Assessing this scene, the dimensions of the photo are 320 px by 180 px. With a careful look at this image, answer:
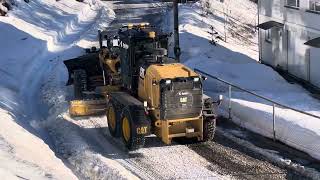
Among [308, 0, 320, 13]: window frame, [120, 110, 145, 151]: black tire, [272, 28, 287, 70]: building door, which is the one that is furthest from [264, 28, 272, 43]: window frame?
[120, 110, 145, 151]: black tire

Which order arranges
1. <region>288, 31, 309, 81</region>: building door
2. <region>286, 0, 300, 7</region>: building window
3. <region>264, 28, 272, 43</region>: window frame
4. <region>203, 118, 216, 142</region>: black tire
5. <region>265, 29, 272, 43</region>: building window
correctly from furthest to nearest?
<region>265, 29, 272, 43</region>: building window, <region>264, 28, 272, 43</region>: window frame, <region>286, 0, 300, 7</region>: building window, <region>288, 31, 309, 81</region>: building door, <region>203, 118, 216, 142</region>: black tire

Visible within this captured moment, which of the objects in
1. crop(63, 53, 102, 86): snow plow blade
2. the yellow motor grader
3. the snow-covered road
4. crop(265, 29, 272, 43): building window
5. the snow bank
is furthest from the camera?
crop(265, 29, 272, 43): building window

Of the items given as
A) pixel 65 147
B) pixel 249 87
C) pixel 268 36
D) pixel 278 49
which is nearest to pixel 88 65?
pixel 65 147

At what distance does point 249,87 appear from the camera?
2261 centimetres

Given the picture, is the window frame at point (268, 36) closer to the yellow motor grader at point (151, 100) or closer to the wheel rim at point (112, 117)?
the yellow motor grader at point (151, 100)

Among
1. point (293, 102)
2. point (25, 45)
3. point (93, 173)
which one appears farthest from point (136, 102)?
point (25, 45)

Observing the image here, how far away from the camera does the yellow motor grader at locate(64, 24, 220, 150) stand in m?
13.1

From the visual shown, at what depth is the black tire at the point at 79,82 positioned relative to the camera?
58.6 feet

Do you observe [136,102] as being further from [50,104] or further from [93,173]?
[50,104]

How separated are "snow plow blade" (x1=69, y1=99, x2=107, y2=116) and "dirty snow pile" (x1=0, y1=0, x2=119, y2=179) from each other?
3.52ft

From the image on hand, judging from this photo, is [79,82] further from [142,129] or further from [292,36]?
[292,36]

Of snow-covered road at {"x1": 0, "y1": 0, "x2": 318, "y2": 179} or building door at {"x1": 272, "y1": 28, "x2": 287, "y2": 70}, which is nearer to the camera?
snow-covered road at {"x1": 0, "y1": 0, "x2": 318, "y2": 179}

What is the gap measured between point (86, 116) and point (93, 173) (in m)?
4.73

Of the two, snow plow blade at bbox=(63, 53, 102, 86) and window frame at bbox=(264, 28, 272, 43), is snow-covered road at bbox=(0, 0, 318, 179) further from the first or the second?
window frame at bbox=(264, 28, 272, 43)
